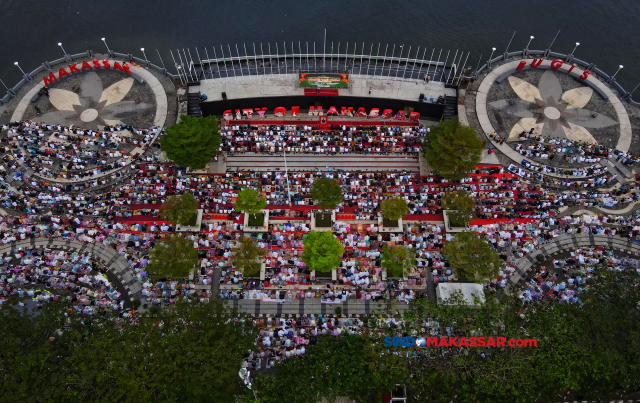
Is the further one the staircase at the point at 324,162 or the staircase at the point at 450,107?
the staircase at the point at 450,107

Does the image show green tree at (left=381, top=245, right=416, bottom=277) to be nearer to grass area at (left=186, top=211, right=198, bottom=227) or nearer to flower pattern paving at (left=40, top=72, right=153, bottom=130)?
grass area at (left=186, top=211, right=198, bottom=227)

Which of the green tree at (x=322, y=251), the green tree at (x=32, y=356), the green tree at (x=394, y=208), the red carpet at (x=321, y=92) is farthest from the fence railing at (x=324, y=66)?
the green tree at (x=32, y=356)

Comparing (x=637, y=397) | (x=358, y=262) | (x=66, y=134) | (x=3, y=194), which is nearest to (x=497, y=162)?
(x=358, y=262)

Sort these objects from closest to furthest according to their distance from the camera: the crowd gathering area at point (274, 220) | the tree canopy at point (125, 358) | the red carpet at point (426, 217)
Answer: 1. the tree canopy at point (125, 358)
2. the crowd gathering area at point (274, 220)
3. the red carpet at point (426, 217)

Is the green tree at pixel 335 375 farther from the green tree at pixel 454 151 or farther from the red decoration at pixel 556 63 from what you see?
the red decoration at pixel 556 63

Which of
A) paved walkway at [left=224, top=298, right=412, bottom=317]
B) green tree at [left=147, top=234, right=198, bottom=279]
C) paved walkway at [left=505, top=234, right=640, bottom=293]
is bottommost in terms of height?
paved walkway at [left=224, top=298, right=412, bottom=317]

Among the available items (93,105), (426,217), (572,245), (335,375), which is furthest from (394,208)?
(93,105)

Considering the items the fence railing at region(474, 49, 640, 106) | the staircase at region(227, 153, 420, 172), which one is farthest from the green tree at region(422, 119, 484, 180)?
the fence railing at region(474, 49, 640, 106)
